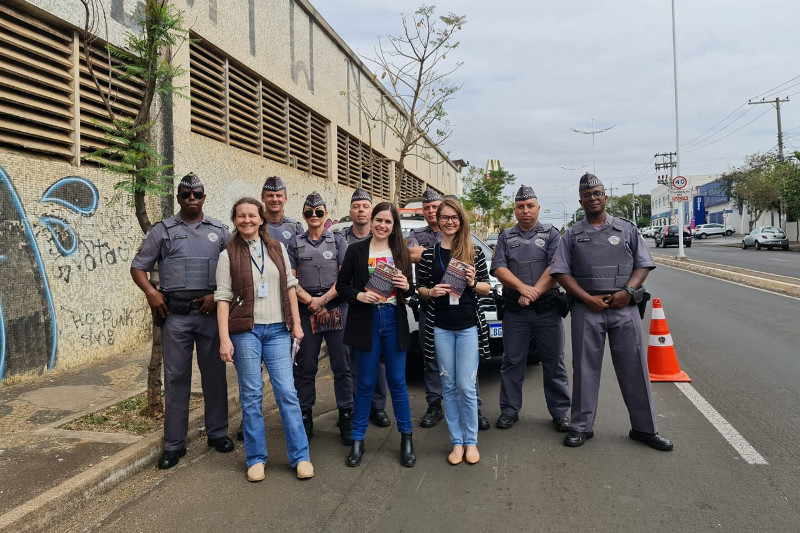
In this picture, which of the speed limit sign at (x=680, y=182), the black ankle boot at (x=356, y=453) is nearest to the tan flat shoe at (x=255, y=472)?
the black ankle boot at (x=356, y=453)

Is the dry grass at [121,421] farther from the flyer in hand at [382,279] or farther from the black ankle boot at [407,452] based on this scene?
the flyer in hand at [382,279]

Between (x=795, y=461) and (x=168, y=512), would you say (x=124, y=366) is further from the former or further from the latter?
(x=795, y=461)

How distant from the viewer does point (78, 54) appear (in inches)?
275

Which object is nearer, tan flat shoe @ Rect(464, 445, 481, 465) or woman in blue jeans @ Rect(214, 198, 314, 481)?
woman in blue jeans @ Rect(214, 198, 314, 481)

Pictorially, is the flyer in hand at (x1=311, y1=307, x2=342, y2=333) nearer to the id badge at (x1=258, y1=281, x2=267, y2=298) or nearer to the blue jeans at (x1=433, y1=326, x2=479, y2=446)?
the id badge at (x1=258, y1=281, x2=267, y2=298)

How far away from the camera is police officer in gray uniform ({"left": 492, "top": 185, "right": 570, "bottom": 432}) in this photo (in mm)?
4988

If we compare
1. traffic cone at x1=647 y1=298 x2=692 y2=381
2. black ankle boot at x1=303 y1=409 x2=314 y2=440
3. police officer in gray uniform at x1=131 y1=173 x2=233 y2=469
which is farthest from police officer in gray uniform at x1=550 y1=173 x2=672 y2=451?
police officer in gray uniform at x1=131 y1=173 x2=233 y2=469

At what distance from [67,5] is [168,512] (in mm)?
5932

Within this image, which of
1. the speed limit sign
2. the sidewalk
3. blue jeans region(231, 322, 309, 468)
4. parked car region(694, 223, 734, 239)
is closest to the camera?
the sidewalk

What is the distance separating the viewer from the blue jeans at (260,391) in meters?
4.10

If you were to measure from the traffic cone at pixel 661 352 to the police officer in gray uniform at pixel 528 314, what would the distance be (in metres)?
1.92

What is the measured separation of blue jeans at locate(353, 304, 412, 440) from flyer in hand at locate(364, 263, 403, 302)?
0.17 meters

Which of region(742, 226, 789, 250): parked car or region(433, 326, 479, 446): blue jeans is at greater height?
region(742, 226, 789, 250): parked car

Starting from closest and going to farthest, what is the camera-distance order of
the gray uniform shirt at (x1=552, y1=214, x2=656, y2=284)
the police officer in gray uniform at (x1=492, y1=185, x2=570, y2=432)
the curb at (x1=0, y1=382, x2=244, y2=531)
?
the curb at (x1=0, y1=382, x2=244, y2=531) → the gray uniform shirt at (x1=552, y1=214, x2=656, y2=284) → the police officer in gray uniform at (x1=492, y1=185, x2=570, y2=432)
